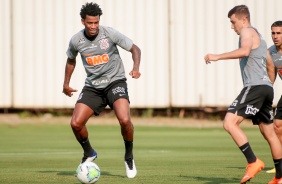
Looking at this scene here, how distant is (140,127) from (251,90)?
51.4ft

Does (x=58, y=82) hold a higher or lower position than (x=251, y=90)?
lower

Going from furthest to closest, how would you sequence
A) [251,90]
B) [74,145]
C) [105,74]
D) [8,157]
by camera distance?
1. [74,145]
2. [8,157]
3. [105,74]
4. [251,90]

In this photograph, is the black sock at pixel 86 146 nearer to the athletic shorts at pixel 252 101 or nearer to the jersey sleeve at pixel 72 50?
the jersey sleeve at pixel 72 50

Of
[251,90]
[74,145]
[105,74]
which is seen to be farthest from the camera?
[74,145]

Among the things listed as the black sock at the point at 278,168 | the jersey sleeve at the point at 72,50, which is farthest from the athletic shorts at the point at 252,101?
the jersey sleeve at the point at 72,50

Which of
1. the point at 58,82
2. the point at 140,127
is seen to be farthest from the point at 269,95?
the point at 58,82

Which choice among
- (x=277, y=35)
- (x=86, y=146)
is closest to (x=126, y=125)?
(x=86, y=146)

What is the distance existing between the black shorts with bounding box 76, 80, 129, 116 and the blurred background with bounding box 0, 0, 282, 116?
575 inches

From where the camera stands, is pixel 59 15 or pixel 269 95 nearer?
pixel 269 95

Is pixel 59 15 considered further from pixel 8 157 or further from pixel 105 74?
pixel 105 74

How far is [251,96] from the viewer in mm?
11523

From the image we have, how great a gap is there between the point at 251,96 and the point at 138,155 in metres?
6.28

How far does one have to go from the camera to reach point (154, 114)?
2880 centimetres

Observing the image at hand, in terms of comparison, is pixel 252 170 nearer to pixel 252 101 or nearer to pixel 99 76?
pixel 252 101
